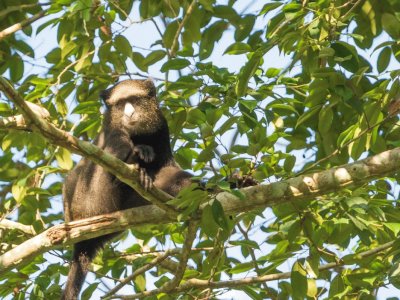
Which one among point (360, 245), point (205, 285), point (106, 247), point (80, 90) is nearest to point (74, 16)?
point (80, 90)

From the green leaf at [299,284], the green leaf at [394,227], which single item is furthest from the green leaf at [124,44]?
the green leaf at [394,227]

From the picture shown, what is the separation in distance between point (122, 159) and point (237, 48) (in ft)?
4.05

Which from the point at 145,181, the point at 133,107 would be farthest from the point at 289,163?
the point at 133,107

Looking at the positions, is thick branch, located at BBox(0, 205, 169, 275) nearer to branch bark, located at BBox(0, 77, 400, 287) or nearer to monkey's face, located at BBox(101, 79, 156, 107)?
branch bark, located at BBox(0, 77, 400, 287)

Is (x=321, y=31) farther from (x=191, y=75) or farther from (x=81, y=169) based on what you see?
(x=81, y=169)

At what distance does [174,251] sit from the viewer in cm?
498

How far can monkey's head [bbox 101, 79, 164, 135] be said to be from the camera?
571cm

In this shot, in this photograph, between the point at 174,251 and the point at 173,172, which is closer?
the point at 174,251

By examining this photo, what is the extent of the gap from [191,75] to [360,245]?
1809 mm

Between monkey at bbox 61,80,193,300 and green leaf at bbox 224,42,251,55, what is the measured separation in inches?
40.5

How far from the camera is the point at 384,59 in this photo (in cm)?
487

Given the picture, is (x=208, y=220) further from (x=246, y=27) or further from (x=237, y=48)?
(x=246, y=27)

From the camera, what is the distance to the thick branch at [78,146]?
3.54m

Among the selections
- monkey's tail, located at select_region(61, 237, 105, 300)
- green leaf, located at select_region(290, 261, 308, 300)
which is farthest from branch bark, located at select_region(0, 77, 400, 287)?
monkey's tail, located at select_region(61, 237, 105, 300)
